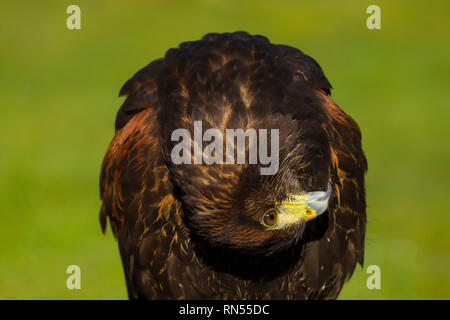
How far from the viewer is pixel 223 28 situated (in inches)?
725

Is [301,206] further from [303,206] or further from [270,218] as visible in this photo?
[270,218]

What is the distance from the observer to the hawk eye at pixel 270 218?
5.58 metres

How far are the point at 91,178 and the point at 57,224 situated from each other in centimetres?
167

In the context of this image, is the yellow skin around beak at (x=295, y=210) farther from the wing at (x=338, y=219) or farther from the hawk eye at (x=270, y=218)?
the wing at (x=338, y=219)

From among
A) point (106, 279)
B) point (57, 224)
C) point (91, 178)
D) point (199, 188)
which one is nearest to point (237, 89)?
point (199, 188)

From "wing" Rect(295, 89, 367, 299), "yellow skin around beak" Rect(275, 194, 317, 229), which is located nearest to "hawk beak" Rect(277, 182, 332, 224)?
"yellow skin around beak" Rect(275, 194, 317, 229)

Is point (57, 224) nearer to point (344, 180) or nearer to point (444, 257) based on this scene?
point (444, 257)

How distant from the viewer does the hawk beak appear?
18.4 feet

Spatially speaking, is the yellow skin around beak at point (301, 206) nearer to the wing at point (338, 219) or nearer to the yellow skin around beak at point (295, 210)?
the yellow skin around beak at point (295, 210)

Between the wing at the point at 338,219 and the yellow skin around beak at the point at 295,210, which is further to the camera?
the wing at the point at 338,219

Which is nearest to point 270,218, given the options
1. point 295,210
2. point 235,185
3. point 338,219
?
point 295,210

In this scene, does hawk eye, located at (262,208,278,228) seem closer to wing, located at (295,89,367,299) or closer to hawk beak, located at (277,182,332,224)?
hawk beak, located at (277,182,332,224)

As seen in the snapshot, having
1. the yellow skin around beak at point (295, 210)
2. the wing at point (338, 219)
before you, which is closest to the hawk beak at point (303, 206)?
the yellow skin around beak at point (295, 210)

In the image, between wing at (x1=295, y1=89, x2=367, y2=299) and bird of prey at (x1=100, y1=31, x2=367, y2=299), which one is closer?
bird of prey at (x1=100, y1=31, x2=367, y2=299)
